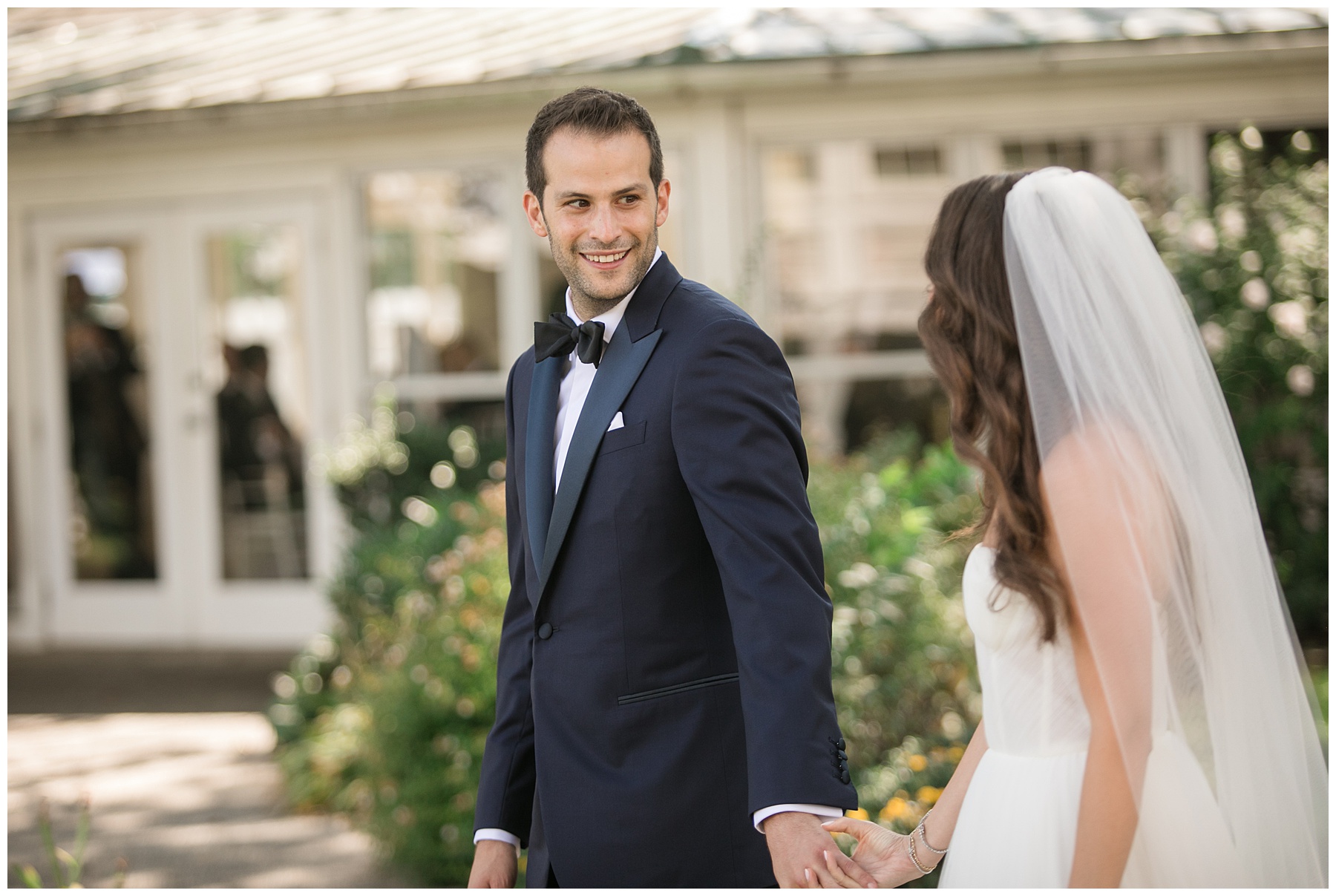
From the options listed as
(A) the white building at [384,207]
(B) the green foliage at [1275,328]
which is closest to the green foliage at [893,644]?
(B) the green foliage at [1275,328]

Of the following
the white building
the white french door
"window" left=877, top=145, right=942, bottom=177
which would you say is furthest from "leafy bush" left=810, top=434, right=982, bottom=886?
the white french door

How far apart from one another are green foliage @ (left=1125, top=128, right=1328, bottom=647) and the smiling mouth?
5416 millimetres

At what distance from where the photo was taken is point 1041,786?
1.88 meters

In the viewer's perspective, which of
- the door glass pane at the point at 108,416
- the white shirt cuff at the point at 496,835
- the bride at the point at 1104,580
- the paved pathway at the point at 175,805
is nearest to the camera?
the bride at the point at 1104,580

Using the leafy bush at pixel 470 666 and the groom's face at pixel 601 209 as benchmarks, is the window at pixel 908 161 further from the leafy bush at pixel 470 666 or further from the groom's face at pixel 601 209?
the groom's face at pixel 601 209

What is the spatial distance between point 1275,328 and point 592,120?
19.3 feet

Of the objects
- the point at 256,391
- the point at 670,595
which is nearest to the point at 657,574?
the point at 670,595

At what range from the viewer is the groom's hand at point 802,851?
70.7 inches

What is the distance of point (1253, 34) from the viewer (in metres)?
7.13

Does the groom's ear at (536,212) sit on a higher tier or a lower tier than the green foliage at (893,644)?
higher

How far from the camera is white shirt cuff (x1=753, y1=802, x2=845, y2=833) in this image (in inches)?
71.8

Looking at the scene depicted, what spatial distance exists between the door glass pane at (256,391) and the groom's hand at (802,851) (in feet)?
23.8

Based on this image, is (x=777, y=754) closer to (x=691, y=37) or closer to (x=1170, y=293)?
(x=1170, y=293)

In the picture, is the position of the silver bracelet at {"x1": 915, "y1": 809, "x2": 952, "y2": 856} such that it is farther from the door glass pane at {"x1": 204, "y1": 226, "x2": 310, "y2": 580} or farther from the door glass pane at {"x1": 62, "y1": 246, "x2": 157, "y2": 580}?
the door glass pane at {"x1": 62, "y1": 246, "x2": 157, "y2": 580}
